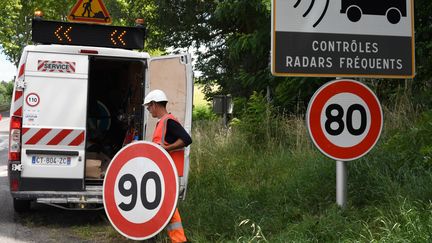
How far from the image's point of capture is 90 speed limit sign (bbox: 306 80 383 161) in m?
4.73

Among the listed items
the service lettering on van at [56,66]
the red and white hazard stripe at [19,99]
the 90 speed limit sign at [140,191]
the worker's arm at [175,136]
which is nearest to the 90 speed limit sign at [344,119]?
the 90 speed limit sign at [140,191]

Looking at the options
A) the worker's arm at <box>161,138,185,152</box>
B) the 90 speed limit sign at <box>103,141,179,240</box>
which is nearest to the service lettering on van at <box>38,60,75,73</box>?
the worker's arm at <box>161,138,185,152</box>

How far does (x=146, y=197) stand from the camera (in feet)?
14.2

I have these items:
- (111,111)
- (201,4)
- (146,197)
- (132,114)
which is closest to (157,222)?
(146,197)

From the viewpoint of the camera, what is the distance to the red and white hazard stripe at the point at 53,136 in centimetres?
769

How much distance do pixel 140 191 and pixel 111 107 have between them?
767 cm

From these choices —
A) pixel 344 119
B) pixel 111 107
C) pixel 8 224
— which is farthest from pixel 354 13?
pixel 111 107

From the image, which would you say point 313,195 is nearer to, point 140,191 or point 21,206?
point 140,191

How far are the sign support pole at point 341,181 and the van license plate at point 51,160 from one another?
13.2 feet

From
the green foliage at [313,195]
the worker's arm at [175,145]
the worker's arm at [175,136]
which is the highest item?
the worker's arm at [175,136]

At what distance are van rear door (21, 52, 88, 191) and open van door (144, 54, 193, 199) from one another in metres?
0.91

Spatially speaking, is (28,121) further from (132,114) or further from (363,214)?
(363,214)

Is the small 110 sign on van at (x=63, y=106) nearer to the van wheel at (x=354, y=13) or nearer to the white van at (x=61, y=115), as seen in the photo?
the white van at (x=61, y=115)

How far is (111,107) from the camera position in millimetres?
11797
